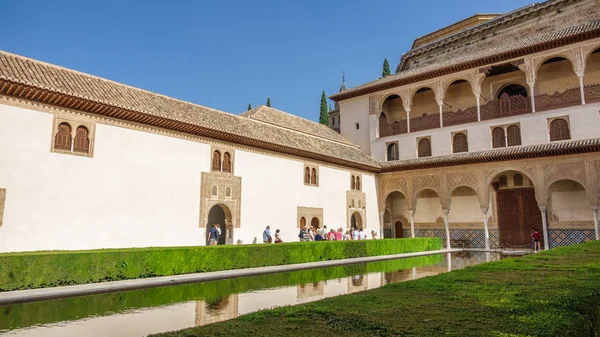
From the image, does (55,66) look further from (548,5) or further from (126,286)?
(548,5)

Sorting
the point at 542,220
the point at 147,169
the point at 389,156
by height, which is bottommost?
the point at 542,220

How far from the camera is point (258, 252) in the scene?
12.4 m

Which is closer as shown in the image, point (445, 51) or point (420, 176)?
point (420, 176)

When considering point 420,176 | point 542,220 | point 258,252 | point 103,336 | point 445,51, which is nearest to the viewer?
point 103,336

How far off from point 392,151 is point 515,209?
7.31 meters

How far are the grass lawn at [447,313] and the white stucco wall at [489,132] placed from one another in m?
16.7

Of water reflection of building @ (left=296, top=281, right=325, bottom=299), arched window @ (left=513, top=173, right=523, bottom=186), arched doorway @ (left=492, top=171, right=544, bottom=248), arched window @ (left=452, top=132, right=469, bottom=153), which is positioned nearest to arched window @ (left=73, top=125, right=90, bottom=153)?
water reflection of building @ (left=296, top=281, right=325, bottom=299)

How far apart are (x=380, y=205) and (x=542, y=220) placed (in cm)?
804

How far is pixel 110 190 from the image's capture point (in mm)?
11781

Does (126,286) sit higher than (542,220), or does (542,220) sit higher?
(542,220)

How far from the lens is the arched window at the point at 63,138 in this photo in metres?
11.0

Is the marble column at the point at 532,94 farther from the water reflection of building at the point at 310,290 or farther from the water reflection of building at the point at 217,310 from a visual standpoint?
the water reflection of building at the point at 217,310

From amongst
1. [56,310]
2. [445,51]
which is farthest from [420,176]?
[56,310]

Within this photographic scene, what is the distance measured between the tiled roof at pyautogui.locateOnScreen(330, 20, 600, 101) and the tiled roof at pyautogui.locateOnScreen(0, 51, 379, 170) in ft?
19.4
